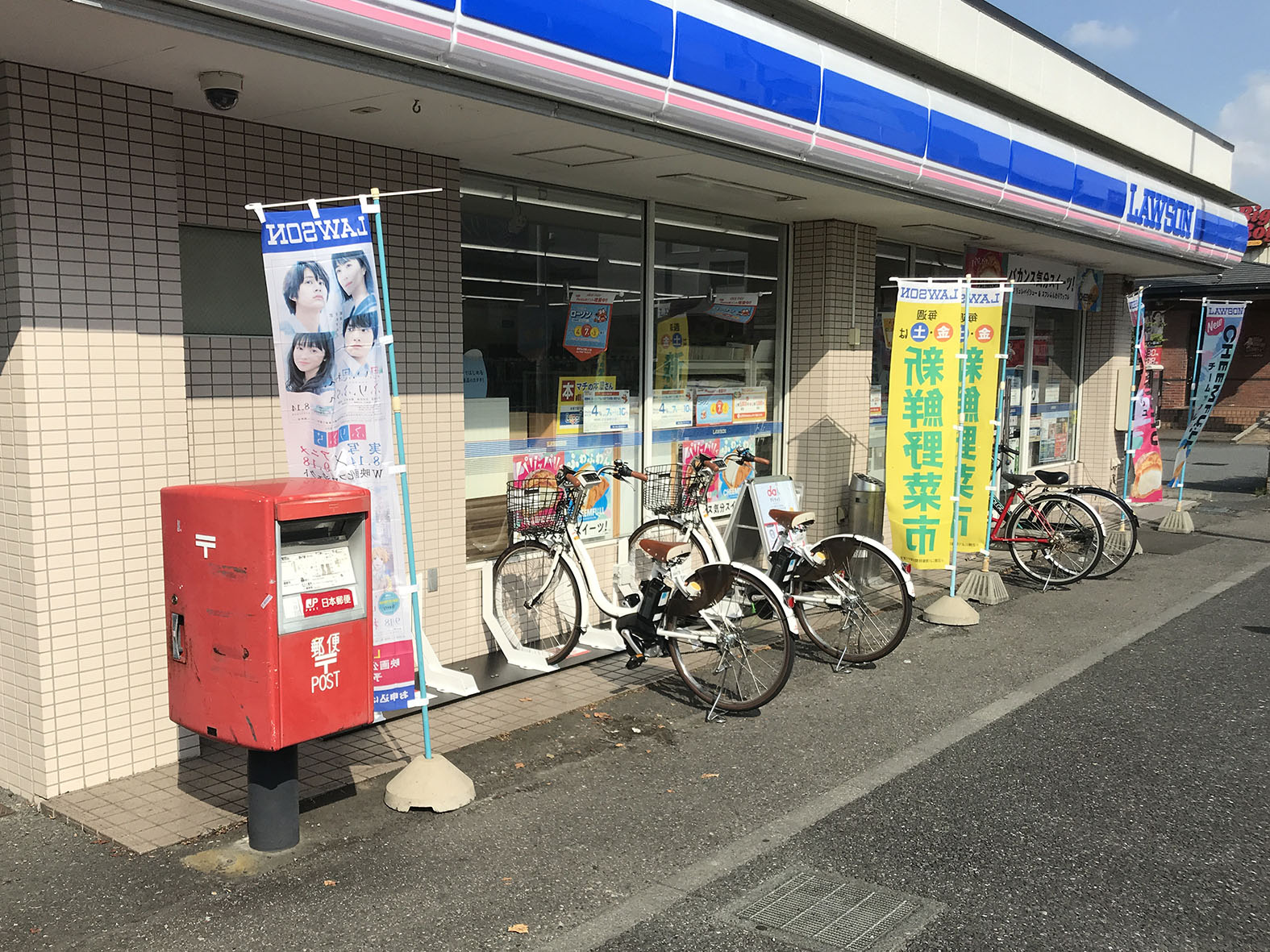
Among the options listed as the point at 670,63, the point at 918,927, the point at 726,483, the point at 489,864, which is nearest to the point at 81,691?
the point at 489,864

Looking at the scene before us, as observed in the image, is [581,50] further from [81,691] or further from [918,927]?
[918,927]

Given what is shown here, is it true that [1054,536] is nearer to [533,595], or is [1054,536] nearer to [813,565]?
[813,565]

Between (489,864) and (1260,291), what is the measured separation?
26.8 meters

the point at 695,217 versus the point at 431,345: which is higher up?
the point at 695,217

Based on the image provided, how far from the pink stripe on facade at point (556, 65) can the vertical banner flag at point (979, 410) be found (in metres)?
3.74

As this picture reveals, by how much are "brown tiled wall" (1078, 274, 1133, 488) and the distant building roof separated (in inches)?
303

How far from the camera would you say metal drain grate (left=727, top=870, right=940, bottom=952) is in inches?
152

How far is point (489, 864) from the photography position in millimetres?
4395

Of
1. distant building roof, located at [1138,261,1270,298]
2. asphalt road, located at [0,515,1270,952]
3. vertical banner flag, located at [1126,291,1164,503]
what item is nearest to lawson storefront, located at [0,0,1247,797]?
asphalt road, located at [0,515,1270,952]

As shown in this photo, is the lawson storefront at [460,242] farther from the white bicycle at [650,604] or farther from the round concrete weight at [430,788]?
the round concrete weight at [430,788]

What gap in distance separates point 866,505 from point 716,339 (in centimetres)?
214

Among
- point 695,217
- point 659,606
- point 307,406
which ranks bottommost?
point 659,606

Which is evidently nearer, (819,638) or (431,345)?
(431,345)

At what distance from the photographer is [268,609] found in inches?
164
